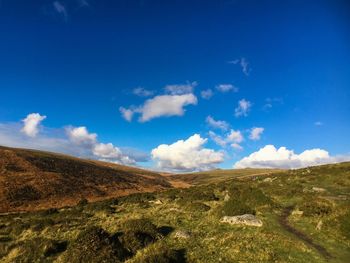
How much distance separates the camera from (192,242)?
18.9 meters

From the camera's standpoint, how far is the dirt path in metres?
16.9

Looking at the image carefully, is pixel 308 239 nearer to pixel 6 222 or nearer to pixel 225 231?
pixel 225 231

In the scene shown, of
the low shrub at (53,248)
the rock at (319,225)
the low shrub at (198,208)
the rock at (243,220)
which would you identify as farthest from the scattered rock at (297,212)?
the low shrub at (53,248)

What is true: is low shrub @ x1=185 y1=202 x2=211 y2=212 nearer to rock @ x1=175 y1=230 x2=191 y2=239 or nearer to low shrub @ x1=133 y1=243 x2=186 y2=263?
rock @ x1=175 y1=230 x2=191 y2=239

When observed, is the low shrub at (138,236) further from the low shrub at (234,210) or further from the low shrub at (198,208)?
the low shrub at (198,208)

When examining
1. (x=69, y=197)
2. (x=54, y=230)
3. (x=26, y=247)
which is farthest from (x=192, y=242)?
(x=69, y=197)

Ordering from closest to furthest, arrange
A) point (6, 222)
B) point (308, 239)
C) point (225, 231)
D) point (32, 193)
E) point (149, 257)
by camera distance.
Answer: point (149, 257) < point (308, 239) < point (225, 231) < point (6, 222) < point (32, 193)

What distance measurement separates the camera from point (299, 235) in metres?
20.3

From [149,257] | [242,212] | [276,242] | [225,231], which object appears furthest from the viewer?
[242,212]

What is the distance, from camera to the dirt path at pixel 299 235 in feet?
55.5

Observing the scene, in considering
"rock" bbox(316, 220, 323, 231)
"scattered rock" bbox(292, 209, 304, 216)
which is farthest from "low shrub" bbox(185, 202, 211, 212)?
"rock" bbox(316, 220, 323, 231)

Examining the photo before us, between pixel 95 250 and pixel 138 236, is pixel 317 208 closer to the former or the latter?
pixel 138 236

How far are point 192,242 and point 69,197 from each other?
153 feet

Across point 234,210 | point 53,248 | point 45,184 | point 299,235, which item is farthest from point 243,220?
point 45,184
